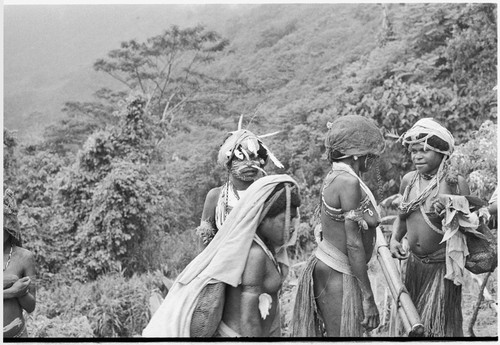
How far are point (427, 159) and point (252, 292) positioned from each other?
2007mm

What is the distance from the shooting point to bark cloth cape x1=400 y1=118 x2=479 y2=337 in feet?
23.8

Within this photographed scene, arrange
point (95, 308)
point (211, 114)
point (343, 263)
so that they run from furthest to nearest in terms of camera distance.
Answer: point (211, 114) → point (95, 308) → point (343, 263)

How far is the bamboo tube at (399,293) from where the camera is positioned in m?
7.20

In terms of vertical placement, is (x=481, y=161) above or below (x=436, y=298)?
above

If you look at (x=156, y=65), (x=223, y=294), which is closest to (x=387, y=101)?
(x=156, y=65)

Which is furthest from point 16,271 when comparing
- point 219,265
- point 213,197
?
point 219,265

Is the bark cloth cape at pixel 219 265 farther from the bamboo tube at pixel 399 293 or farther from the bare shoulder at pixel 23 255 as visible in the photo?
the bare shoulder at pixel 23 255

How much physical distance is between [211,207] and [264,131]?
75.1 inches

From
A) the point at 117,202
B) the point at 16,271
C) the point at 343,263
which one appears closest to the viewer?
the point at 343,263

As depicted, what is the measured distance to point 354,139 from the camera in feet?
22.6

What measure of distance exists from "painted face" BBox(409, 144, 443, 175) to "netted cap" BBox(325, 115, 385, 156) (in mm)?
531

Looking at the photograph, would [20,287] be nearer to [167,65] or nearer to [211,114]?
[211,114]

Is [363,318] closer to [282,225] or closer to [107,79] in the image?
[282,225]

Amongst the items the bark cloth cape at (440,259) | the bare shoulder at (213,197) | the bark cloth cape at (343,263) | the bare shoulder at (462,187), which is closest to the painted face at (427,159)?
the bark cloth cape at (440,259)
